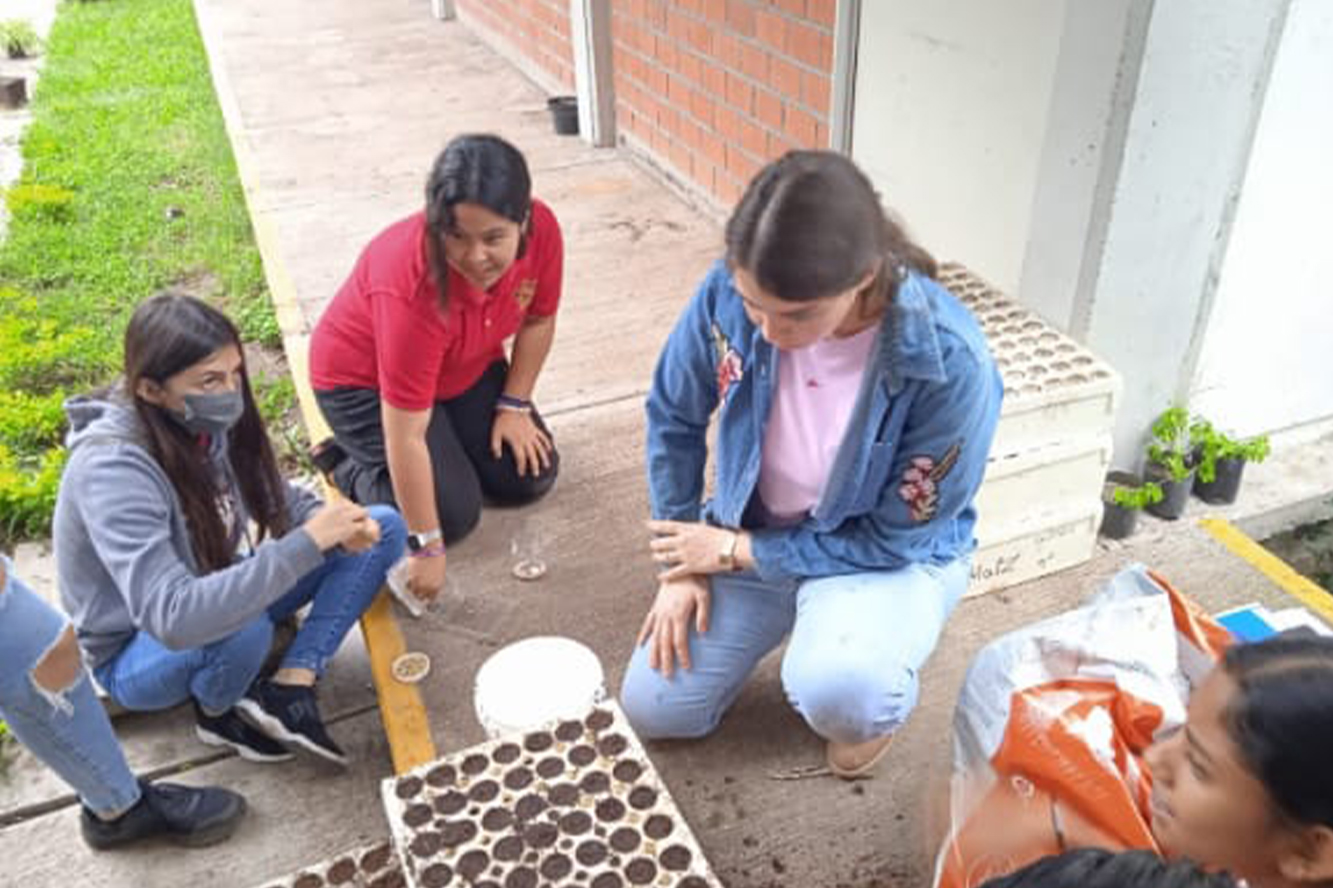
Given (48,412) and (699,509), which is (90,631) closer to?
(699,509)

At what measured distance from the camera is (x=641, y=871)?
4.79 feet

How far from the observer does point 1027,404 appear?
2.53 metres

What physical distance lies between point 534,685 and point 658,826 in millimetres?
663

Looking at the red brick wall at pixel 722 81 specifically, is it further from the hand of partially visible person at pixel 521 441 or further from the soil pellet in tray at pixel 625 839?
the soil pellet in tray at pixel 625 839

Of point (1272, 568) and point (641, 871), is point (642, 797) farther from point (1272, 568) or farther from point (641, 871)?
point (1272, 568)

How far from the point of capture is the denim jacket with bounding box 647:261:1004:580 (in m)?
1.96

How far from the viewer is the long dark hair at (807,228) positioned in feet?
5.52

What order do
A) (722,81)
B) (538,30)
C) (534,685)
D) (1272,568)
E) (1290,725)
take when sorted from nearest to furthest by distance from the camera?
(1290,725) < (534,685) < (1272,568) < (722,81) < (538,30)

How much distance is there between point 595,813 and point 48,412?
3189 millimetres

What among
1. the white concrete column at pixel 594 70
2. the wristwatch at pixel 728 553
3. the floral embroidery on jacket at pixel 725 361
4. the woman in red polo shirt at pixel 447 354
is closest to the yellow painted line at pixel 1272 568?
the wristwatch at pixel 728 553

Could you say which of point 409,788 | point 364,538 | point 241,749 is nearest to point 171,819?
point 241,749

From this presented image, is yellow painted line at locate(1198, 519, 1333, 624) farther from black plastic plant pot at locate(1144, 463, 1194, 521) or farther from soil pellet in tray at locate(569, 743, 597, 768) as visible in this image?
soil pellet in tray at locate(569, 743, 597, 768)

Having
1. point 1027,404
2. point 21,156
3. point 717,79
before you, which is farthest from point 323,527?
point 21,156

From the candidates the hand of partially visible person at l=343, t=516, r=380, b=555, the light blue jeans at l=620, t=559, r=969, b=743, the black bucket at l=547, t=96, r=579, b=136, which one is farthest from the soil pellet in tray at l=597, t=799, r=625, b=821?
the black bucket at l=547, t=96, r=579, b=136
